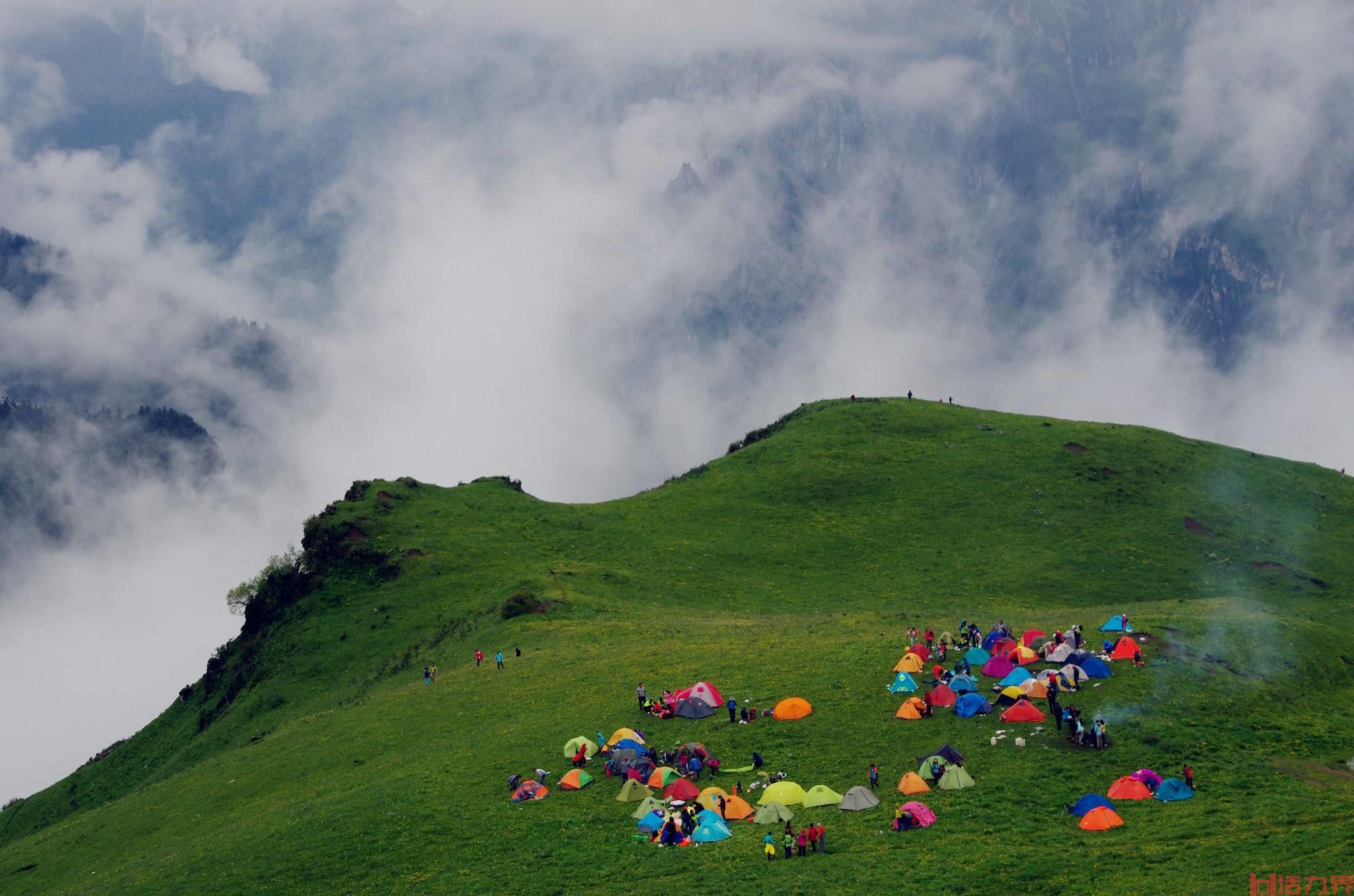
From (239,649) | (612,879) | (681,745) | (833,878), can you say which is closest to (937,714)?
(681,745)

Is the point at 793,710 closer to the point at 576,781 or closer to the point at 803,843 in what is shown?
the point at 576,781

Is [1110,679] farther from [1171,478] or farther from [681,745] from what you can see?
[1171,478]

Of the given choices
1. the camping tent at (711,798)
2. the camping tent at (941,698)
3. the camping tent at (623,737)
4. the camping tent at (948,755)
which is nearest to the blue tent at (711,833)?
the camping tent at (711,798)

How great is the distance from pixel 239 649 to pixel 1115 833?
86789 millimetres

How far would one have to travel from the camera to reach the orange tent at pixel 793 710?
184 ft

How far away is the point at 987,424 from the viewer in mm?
125375

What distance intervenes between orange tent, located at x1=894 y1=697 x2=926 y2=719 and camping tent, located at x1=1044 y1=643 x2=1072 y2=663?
25.4ft

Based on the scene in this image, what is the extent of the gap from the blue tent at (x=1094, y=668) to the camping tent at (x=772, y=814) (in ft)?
62.0

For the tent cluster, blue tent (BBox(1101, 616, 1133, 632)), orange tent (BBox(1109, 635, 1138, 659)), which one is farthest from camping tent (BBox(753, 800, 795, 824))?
blue tent (BBox(1101, 616, 1133, 632))

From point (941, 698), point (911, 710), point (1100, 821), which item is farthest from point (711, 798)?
point (1100, 821)

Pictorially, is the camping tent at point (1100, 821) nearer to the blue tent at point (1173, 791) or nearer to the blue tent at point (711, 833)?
the blue tent at point (1173, 791)

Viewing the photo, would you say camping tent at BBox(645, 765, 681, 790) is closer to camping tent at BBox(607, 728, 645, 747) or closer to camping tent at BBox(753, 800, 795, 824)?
camping tent at BBox(607, 728, 645, 747)

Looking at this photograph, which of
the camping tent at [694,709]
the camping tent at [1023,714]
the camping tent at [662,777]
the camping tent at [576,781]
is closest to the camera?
the camping tent at [662,777]

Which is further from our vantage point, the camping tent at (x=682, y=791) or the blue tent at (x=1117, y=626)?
the blue tent at (x=1117, y=626)
